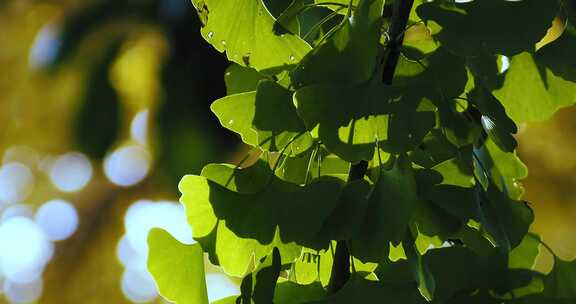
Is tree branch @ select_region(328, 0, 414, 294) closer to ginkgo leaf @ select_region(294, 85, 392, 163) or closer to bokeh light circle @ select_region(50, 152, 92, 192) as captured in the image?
ginkgo leaf @ select_region(294, 85, 392, 163)

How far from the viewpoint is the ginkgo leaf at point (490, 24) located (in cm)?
64

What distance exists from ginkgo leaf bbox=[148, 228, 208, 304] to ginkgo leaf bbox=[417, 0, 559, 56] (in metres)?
0.27

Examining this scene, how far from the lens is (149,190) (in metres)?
3.50

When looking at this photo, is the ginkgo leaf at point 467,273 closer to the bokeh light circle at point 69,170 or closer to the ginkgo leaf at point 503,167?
the ginkgo leaf at point 503,167

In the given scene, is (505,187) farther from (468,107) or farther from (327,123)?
(327,123)

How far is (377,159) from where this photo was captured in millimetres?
709

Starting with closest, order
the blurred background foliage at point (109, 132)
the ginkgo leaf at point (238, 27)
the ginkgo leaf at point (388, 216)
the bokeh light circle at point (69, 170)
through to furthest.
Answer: the ginkgo leaf at point (388, 216) < the ginkgo leaf at point (238, 27) < the blurred background foliage at point (109, 132) < the bokeh light circle at point (69, 170)

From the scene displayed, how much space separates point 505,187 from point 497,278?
0.11 meters

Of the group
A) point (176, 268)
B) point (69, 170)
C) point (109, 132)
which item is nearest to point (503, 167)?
point (176, 268)

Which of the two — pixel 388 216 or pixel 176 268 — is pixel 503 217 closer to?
pixel 388 216

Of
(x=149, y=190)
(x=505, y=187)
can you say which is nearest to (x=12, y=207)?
(x=149, y=190)

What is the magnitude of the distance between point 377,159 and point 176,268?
18 centimetres

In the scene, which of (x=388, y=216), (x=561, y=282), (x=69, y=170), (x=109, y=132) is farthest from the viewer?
(x=69, y=170)

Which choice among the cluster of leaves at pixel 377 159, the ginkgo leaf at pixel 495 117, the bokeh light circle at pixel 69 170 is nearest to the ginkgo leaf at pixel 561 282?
the cluster of leaves at pixel 377 159
